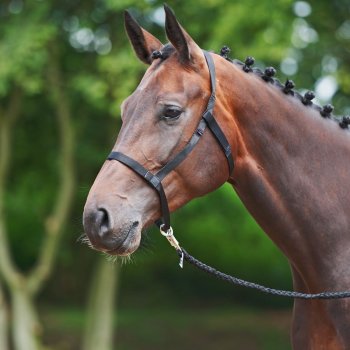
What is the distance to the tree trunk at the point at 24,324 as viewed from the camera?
14500 millimetres

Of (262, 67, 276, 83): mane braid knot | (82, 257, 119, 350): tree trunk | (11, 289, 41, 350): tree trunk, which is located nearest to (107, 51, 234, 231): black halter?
(262, 67, 276, 83): mane braid knot

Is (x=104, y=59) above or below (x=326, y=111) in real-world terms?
above

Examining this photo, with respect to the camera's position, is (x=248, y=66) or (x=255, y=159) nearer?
(x=255, y=159)

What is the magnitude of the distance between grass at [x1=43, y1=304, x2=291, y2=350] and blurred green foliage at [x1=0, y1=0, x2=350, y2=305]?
2.77m

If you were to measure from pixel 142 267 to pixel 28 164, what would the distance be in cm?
857

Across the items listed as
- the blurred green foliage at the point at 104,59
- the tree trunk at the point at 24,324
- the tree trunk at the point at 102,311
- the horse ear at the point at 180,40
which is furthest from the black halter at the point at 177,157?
the tree trunk at the point at 102,311

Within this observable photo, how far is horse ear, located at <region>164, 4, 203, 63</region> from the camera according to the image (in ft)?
12.1

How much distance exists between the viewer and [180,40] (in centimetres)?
381

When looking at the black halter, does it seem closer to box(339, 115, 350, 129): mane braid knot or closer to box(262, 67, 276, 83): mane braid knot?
box(262, 67, 276, 83): mane braid knot

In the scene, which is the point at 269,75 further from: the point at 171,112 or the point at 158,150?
the point at 158,150

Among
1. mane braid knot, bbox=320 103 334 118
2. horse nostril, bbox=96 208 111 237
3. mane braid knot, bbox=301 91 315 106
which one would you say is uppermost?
mane braid knot, bbox=301 91 315 106

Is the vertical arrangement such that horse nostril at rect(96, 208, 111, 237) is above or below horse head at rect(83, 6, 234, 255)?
below

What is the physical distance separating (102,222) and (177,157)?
0.52 meters

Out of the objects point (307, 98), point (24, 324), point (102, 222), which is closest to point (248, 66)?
point (307, 98)
